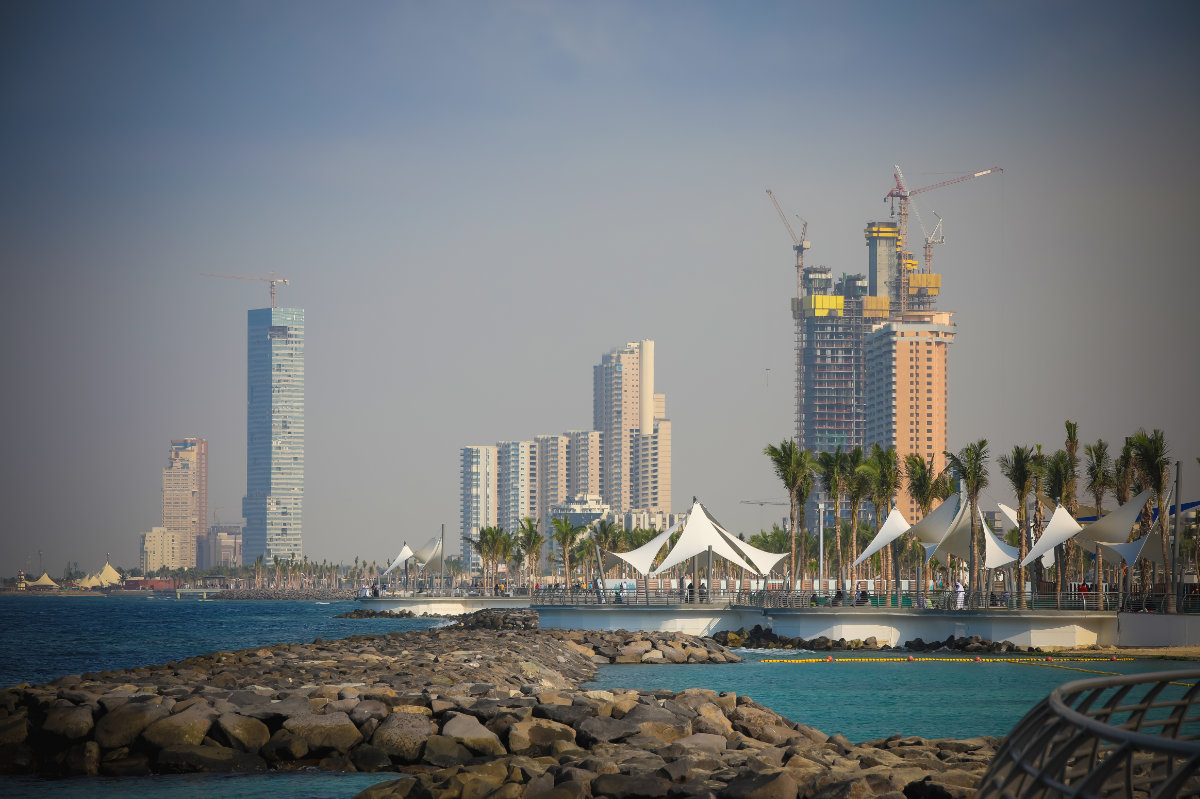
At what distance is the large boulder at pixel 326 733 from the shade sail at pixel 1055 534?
128 feet

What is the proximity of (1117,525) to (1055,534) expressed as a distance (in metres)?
3.70

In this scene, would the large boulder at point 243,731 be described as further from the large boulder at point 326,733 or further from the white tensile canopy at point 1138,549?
the white tensile canopy at point 1138,549

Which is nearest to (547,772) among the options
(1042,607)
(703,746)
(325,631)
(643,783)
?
(643,783)

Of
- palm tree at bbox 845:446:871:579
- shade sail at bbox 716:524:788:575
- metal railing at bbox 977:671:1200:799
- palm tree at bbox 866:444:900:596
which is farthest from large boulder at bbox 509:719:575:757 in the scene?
palm tree at bbox 866:444:900:596

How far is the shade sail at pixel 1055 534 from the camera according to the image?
52.1m

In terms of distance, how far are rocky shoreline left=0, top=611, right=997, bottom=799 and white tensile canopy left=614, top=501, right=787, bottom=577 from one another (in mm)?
35629

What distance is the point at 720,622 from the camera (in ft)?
185

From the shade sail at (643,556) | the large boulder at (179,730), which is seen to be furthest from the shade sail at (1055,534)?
the large boulder at (179,730)

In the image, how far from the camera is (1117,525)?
5406 cm

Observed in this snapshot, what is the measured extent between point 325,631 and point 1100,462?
49.1m

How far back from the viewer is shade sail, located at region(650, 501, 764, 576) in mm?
61594

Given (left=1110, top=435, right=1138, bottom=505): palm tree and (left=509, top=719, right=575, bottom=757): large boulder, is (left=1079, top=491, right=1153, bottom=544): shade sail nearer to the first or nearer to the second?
(left=1110, top=435, right=1138, bottom=505): palm tree

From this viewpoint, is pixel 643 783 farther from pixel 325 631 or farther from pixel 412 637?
pixel 325 631

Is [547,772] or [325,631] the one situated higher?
[547,772]
